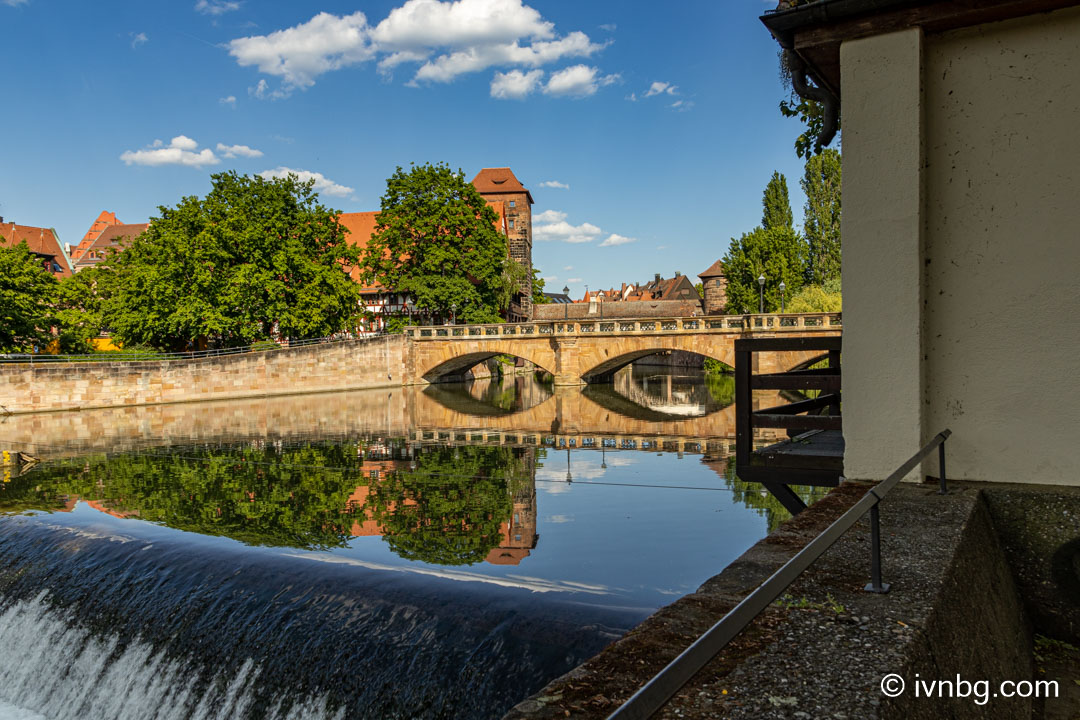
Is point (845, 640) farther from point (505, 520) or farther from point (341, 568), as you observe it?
point (505, 520)

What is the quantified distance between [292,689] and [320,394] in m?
33.8

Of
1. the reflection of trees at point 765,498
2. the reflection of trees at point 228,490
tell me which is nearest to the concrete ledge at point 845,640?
the reflection of trees at point 765,498

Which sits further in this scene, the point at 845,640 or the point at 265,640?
the point at 265,640

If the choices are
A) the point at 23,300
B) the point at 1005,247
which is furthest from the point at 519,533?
the point at 23,300

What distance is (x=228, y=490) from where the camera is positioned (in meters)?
12.8

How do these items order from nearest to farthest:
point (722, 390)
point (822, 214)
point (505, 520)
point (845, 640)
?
point (845, 640) → point (505, 520) → point (722, 390) → point (822, 214)

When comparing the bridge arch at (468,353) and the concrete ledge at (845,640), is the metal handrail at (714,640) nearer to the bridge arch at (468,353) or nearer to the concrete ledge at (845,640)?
the concrete ledge at (845,640)

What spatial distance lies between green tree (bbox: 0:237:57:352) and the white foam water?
33064mm

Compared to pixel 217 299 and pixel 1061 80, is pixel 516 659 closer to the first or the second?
pixel 1061 80

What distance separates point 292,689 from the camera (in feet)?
17.8

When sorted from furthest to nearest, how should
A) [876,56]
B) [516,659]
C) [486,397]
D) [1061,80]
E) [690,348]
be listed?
[690,348], [486,397], [516,659], [876,56], [1061,80]

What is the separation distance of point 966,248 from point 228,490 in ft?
38.6

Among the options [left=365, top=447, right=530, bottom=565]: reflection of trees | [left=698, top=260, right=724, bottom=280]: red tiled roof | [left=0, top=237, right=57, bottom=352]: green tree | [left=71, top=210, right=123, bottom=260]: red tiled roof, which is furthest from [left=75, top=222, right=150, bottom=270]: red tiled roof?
[left=365, top=447, right=530, bottom=565]: reflection of trees

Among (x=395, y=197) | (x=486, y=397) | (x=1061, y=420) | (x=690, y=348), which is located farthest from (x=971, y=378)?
(x=395, y=197)
